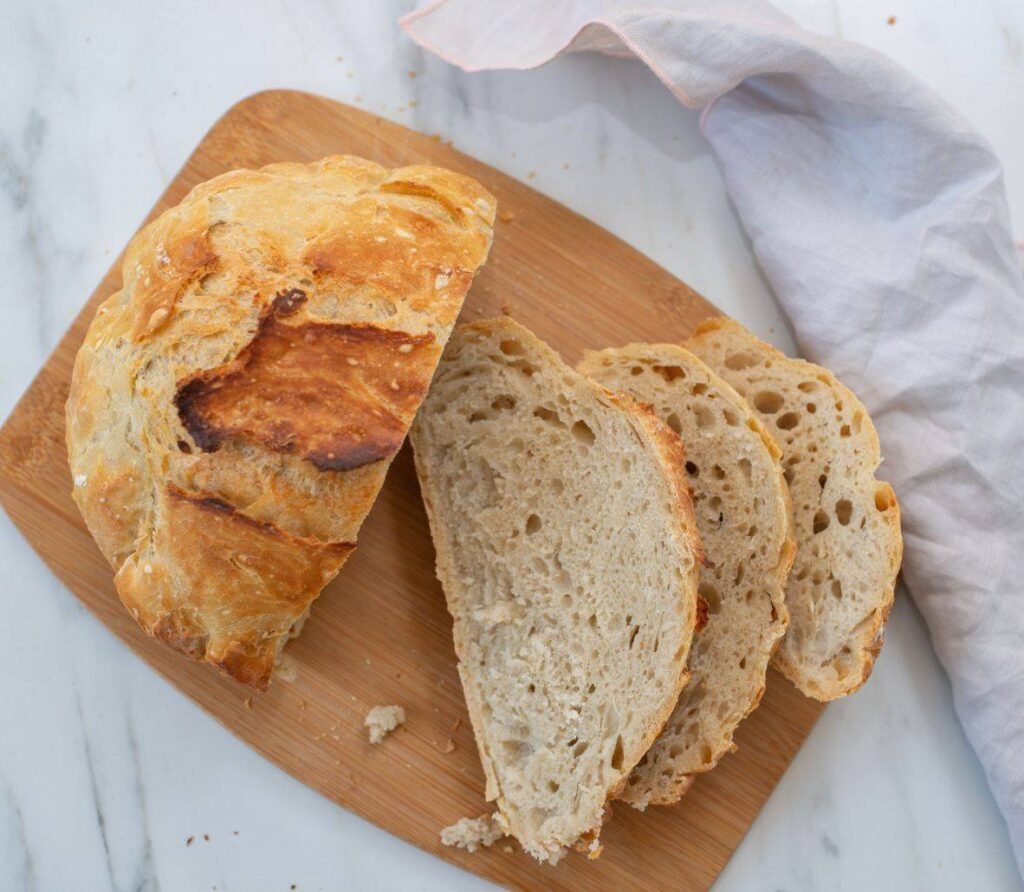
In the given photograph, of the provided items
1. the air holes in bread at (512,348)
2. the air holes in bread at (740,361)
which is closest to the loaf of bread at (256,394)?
the air holes in bread at (512,348)

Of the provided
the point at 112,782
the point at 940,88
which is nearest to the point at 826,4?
the point at 940,88

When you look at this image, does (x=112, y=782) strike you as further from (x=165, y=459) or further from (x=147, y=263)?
(x=147, y=263)

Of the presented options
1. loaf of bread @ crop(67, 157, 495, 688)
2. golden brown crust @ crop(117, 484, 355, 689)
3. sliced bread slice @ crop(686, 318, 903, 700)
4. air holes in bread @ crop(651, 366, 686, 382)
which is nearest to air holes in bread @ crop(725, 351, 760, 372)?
sliced bread slice @ crop(686, 318, 903, 700)

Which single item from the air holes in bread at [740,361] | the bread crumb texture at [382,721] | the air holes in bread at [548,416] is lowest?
the bread crumb texture at [382,721]

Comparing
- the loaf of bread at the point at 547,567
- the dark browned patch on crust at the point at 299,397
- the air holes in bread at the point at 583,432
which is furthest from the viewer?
the air holes in bread at the point at 583,432

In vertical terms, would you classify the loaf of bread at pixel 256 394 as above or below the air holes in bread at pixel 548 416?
above

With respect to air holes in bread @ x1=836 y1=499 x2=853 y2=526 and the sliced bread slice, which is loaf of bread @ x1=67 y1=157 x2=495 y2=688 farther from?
air holes in bread @ x1=836 y1=499 x2=853 y2=526

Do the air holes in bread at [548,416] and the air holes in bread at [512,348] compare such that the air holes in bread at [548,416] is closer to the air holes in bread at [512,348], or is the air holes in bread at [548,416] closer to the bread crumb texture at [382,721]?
the air holes in bread at [512,348]

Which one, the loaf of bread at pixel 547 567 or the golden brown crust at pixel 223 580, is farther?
the loaf of bread at pixel 547 567
